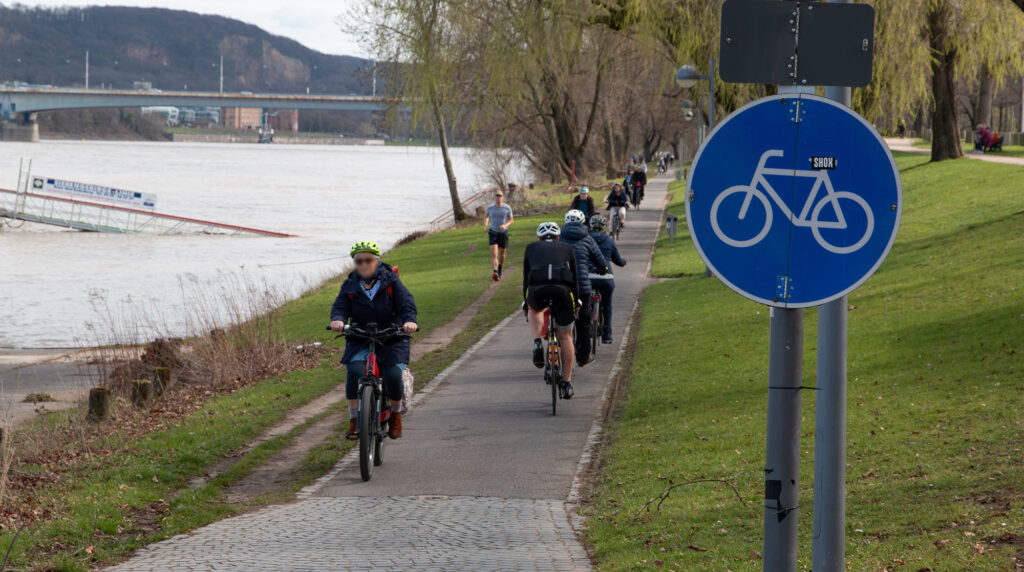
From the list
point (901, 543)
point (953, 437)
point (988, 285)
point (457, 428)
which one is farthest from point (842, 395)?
point (988, 285)

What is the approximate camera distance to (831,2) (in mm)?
3516

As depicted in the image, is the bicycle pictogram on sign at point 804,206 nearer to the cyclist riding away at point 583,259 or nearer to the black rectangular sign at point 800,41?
the black rectangular sign at point 800,41

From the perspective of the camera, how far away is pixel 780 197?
3.38 m

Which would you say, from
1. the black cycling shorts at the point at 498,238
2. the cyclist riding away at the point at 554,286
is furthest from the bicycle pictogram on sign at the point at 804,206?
the black cycling shorts at the point at 498,238

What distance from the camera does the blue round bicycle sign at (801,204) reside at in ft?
11.0

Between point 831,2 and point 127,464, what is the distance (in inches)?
302

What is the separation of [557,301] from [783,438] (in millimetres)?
7781

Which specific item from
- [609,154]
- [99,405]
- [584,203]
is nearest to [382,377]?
[99,405]

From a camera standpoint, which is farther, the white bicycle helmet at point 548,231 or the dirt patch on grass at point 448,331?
the dirt patch on grass at point 448,331

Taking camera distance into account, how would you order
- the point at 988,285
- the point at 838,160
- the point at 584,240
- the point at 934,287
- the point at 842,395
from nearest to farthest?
1. the point at 838,160
2. the point at 842,395
3. the point at 584,240
4. the point at 988,285
5. the point at 934,287

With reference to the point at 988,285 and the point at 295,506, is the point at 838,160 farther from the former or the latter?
the point at 988,285

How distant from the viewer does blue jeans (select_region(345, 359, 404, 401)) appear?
8.98 metres

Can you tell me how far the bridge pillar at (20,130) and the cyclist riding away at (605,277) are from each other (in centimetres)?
13889

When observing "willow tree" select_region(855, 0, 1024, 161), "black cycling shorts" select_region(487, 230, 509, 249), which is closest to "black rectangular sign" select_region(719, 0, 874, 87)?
"willow tree" select_region(855, 0, 1024, 161)
